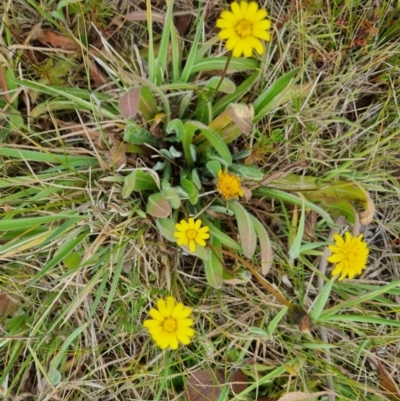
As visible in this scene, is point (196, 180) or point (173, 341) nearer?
point (173, 341)

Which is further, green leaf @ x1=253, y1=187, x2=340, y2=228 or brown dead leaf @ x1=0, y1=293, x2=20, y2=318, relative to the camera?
brown dead leaf @ x1=0, y1=293, x2=20, y2=318

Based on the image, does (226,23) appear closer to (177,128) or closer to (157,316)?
(177,128)

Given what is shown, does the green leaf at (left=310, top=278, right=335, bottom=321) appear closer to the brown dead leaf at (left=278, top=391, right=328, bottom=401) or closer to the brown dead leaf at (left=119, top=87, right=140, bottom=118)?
the brown dead leaf at (left=278, top=391, right=328, bottom=401)

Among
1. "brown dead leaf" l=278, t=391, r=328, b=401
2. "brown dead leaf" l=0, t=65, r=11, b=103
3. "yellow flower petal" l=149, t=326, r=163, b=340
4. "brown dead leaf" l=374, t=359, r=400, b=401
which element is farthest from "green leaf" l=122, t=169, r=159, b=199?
"brown dead leaf" l=374, t=359, r=400, b=401

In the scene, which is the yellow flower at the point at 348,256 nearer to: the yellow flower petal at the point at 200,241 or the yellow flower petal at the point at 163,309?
the yellow flower petal at the point at 200,241

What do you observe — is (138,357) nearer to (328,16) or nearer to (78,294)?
(78,294)

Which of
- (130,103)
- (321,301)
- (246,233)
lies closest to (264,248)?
(246,233)

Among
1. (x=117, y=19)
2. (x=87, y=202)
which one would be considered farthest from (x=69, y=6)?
(x=87, y=202)
